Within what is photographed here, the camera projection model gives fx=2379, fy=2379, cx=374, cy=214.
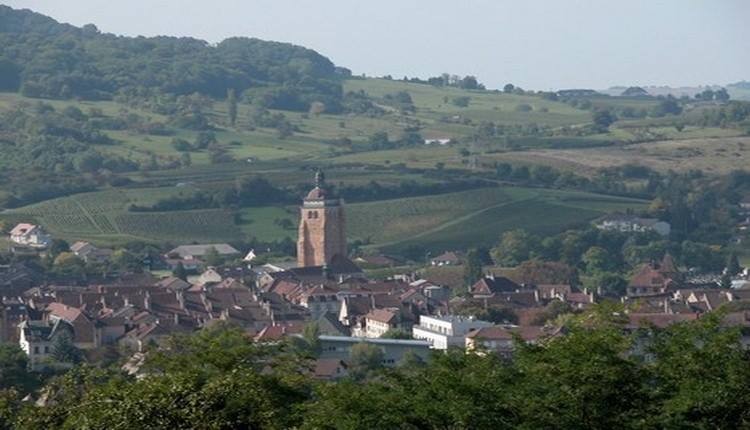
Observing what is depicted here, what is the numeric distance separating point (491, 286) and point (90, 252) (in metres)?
19.1

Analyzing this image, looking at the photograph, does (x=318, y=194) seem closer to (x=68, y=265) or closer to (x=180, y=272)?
(x=180, y=272)

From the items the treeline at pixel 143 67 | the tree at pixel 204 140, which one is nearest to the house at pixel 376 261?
the tree at pixel 204 140

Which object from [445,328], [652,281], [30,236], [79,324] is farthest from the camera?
[30,236]

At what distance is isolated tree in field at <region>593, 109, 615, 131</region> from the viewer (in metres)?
144

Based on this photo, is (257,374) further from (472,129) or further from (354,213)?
(472,129)

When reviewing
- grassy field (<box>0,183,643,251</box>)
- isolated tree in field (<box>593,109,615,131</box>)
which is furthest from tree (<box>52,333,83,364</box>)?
isolated tree in field (<box>593,109,615,131</box>)

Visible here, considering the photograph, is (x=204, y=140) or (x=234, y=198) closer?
(x=234, y=198)

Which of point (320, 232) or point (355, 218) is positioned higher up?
point (320, 232)

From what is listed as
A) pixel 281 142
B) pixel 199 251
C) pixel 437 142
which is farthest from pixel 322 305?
pixel 437 142

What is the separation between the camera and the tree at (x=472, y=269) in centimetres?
8638

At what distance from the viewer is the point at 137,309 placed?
74.1 meters

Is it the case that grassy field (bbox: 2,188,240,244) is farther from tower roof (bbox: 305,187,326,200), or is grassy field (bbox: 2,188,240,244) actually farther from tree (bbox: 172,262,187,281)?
tower roof (bbox: 305,187,326,200)

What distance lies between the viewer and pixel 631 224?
102m

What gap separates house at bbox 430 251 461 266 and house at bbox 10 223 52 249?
51.3 ft
